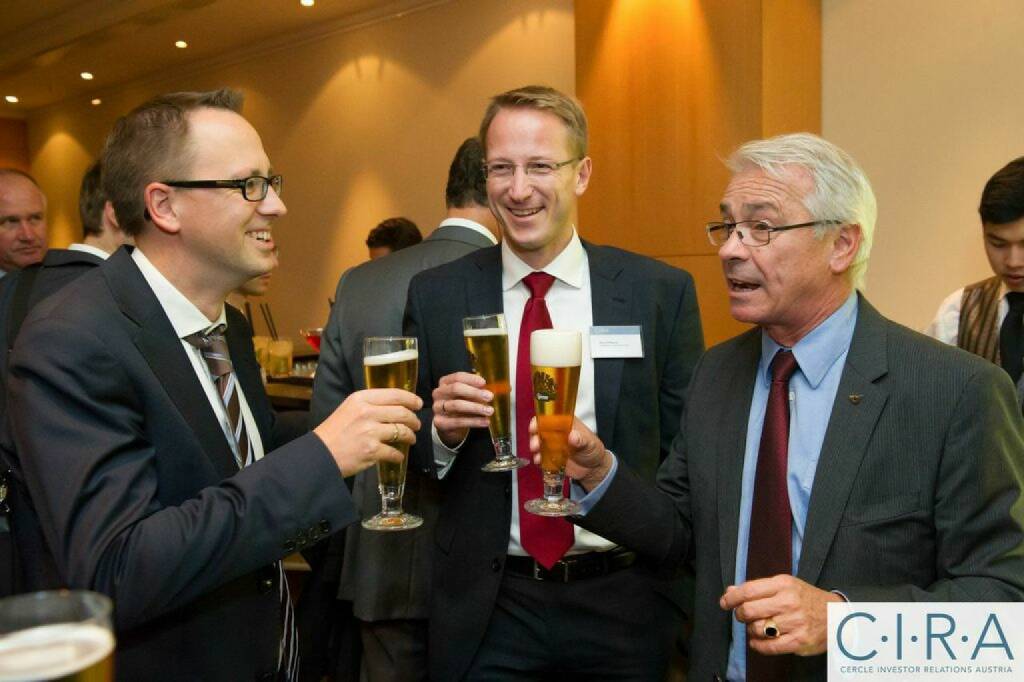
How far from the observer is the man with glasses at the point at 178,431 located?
1.33 meters

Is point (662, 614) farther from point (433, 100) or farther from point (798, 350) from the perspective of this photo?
point (433, 100)

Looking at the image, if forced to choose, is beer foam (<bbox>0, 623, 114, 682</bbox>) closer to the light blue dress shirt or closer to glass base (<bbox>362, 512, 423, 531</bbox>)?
glass base (<bbox>362, 512, 423, 531</bbox>)

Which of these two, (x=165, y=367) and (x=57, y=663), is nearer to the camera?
(x=57, y=663)

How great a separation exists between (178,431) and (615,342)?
1045 mm

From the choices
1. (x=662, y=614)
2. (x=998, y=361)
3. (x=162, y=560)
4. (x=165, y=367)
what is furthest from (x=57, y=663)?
(x=998, y=361)

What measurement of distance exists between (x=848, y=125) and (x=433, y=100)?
4.08 m

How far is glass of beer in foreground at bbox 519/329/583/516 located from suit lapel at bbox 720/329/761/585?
0.30 meters

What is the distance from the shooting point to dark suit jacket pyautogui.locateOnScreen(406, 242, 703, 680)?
80.9 inches

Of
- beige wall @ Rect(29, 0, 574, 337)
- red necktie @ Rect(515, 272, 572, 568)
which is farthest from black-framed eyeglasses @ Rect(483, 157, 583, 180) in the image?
beige wall @ Rect(29, 0, 574, 337)

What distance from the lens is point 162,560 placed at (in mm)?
1309

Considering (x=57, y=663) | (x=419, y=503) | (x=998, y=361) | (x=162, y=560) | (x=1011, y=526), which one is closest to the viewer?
(x=57, y=663)

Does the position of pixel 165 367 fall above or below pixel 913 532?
above

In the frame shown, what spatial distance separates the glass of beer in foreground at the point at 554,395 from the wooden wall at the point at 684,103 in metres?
3.32

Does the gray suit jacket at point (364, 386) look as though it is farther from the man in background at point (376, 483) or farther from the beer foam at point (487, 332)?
the beer foam at point (487, 332)
